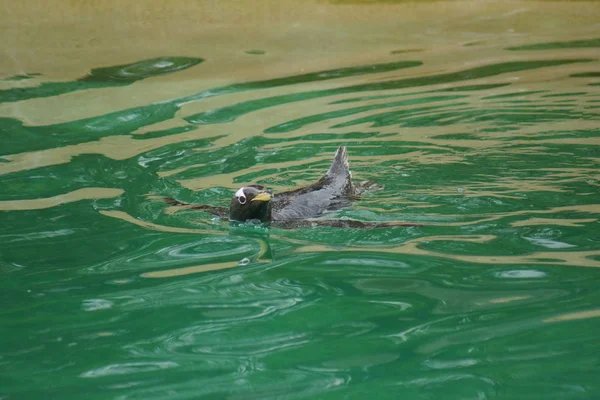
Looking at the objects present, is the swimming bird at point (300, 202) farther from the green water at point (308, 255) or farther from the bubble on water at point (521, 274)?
the bubble on water at point (521, 274)

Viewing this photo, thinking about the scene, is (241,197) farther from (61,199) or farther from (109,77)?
(109,77)

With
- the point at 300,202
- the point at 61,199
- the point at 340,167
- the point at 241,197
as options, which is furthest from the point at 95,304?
the point at 340,167

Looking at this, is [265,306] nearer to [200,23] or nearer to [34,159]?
[34,159]

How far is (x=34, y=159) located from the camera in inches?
295

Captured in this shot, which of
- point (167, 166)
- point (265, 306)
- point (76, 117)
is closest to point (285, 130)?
point (167, 166)

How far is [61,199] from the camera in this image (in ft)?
20.9

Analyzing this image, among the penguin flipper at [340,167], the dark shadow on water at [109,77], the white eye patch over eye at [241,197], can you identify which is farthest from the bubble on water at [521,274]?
the dark shadow on water at [109,77]

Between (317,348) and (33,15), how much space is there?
9.32 m

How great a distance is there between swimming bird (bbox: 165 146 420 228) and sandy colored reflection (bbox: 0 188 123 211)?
60 cm

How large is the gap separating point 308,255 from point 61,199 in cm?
239

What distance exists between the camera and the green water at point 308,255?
3412 millimetres

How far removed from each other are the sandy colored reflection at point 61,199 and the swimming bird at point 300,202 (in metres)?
0.60

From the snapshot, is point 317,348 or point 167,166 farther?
point 167,166

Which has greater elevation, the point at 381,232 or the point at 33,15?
the point at 33,15
